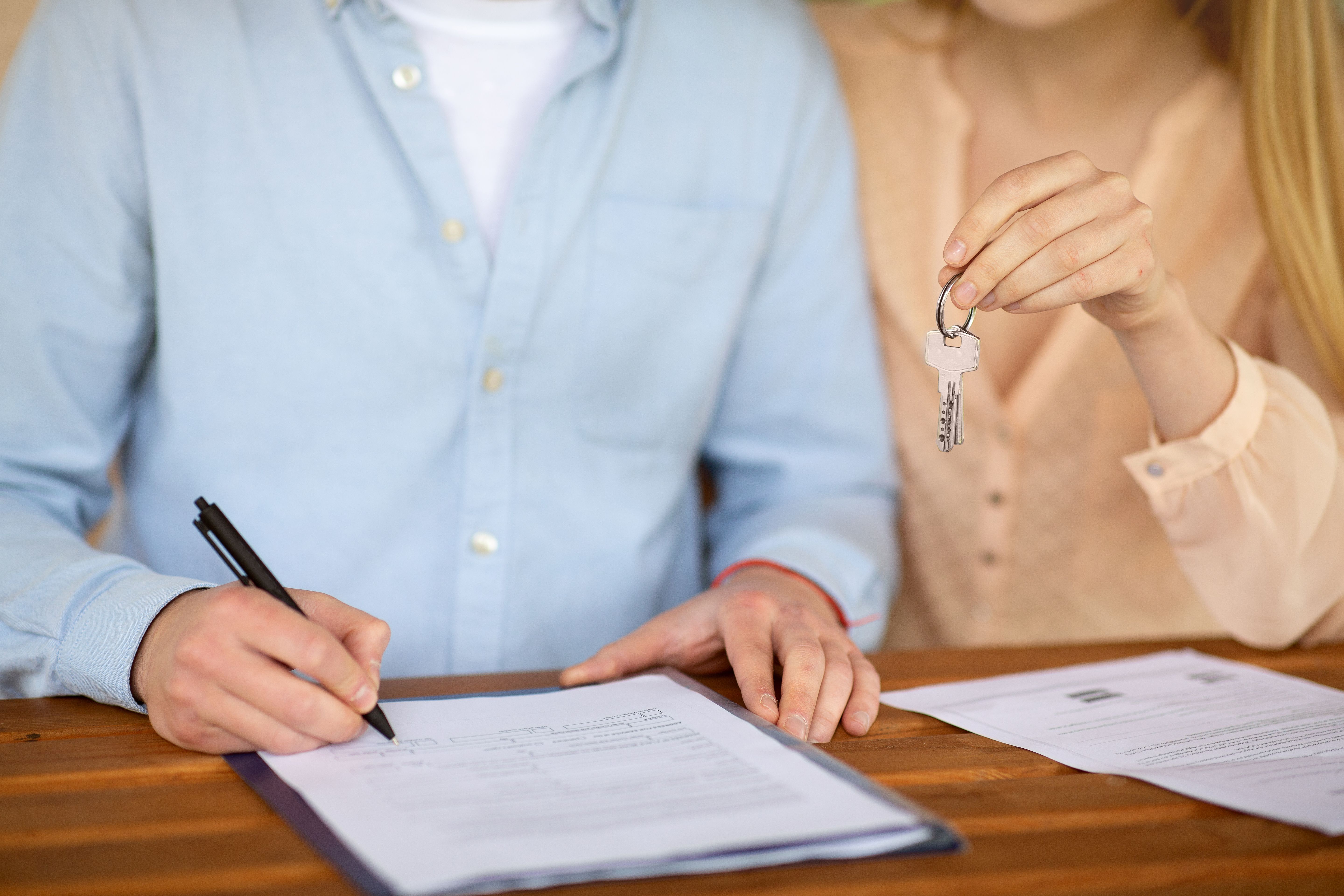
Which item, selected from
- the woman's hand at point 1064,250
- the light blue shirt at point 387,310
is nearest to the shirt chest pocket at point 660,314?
the light blue shirt at point 387,310

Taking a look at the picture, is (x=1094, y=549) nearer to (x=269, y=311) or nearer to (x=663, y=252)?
(x=663, y=252)

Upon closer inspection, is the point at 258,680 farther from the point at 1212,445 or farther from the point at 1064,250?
the point at 1212,445

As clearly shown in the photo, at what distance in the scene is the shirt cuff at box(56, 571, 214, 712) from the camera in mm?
773

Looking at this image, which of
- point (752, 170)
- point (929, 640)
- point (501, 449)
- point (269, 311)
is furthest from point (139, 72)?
point (929, 640)

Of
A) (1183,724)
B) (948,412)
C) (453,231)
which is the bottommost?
(1183,724)

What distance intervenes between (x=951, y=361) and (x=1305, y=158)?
2.21 feet

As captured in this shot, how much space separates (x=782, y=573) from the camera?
42.5 inches

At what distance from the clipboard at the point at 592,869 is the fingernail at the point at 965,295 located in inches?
13.1

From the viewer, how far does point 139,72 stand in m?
1.04

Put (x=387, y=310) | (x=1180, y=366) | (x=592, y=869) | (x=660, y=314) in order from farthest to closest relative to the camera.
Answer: (x=660, y=314) < (x=387, y=310) < (x=1180, y=366) < (x=592, y=869)

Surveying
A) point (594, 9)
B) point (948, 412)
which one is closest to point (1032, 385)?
point (948, 412)

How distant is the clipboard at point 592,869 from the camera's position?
20.7 inches

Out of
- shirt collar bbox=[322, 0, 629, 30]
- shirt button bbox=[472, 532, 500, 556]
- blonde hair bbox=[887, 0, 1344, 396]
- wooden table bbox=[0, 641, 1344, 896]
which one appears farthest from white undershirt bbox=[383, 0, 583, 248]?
blonde hair bbox=[887, 0, 1344, 396]

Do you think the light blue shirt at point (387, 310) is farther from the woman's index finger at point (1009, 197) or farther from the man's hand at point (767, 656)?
the woman's index finger at point (1009, 197)
